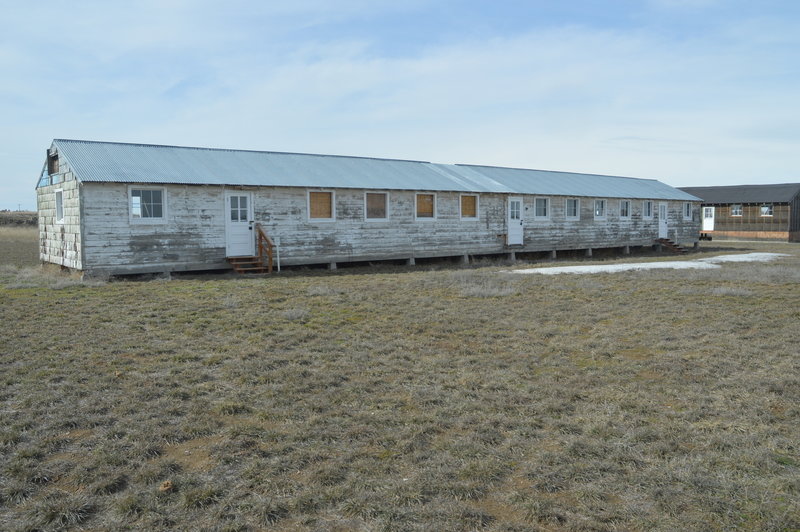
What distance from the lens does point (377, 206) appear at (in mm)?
21375

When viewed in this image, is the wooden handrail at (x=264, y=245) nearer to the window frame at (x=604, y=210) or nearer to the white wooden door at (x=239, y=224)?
the white wooden door at (x=239, y=224)

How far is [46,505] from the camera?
3975mm

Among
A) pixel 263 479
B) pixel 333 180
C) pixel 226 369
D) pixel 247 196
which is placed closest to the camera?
pixel 263 479

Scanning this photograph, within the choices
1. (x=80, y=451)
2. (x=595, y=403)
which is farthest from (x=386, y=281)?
(x=80, y=451)

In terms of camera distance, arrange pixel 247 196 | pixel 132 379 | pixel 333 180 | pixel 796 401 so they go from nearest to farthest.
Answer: pixel 796 401, pixel 132 379, pixel 247 196, pixel 333 180

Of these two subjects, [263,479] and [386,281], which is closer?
[263,479]

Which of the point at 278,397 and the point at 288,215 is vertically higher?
the point at 288,215

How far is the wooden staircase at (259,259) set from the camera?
18.1 meters

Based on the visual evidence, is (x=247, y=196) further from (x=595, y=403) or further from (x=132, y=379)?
(x=595, y=403)

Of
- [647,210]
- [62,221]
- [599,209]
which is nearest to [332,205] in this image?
[62,221]

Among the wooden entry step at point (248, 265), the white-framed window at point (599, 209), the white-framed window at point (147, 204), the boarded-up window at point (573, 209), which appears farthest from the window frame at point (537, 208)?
the white-framed window at point (147, 204)

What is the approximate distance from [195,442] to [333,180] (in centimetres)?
1599

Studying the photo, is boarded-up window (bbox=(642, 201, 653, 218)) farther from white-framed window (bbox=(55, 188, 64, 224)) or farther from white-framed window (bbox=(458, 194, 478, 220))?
white-framed window (bbox=(55, 188, 64, 224))

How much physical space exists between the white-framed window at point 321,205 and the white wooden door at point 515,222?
320 inches
